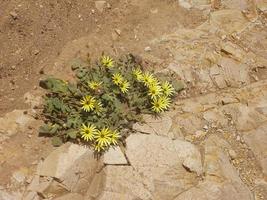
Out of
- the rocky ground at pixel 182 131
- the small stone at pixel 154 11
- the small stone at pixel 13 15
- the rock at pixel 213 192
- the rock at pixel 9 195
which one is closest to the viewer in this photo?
the rock at pixel 9 195

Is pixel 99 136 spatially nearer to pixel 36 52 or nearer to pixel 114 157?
pixel 114 157

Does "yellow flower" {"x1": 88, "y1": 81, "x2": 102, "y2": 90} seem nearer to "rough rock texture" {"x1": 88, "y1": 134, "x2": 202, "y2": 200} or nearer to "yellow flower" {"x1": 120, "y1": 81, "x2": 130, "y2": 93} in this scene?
"yellow flower" {"x1": 120, "y1": 81, "x2": 130, "y2": 93}

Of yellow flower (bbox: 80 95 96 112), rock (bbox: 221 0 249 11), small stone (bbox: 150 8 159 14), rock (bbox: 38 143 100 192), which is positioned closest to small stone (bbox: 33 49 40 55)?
yellow flower (bbox: 80 95 96 112)

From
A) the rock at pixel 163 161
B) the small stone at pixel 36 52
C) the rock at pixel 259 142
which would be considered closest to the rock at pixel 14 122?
the small stone at pixel 36 52

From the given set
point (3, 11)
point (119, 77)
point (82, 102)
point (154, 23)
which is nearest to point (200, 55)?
point (154, 23)

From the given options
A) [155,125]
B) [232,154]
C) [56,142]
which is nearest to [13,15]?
[56,142]

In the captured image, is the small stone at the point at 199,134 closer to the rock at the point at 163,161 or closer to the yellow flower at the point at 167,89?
the rock at the point at 163,161
